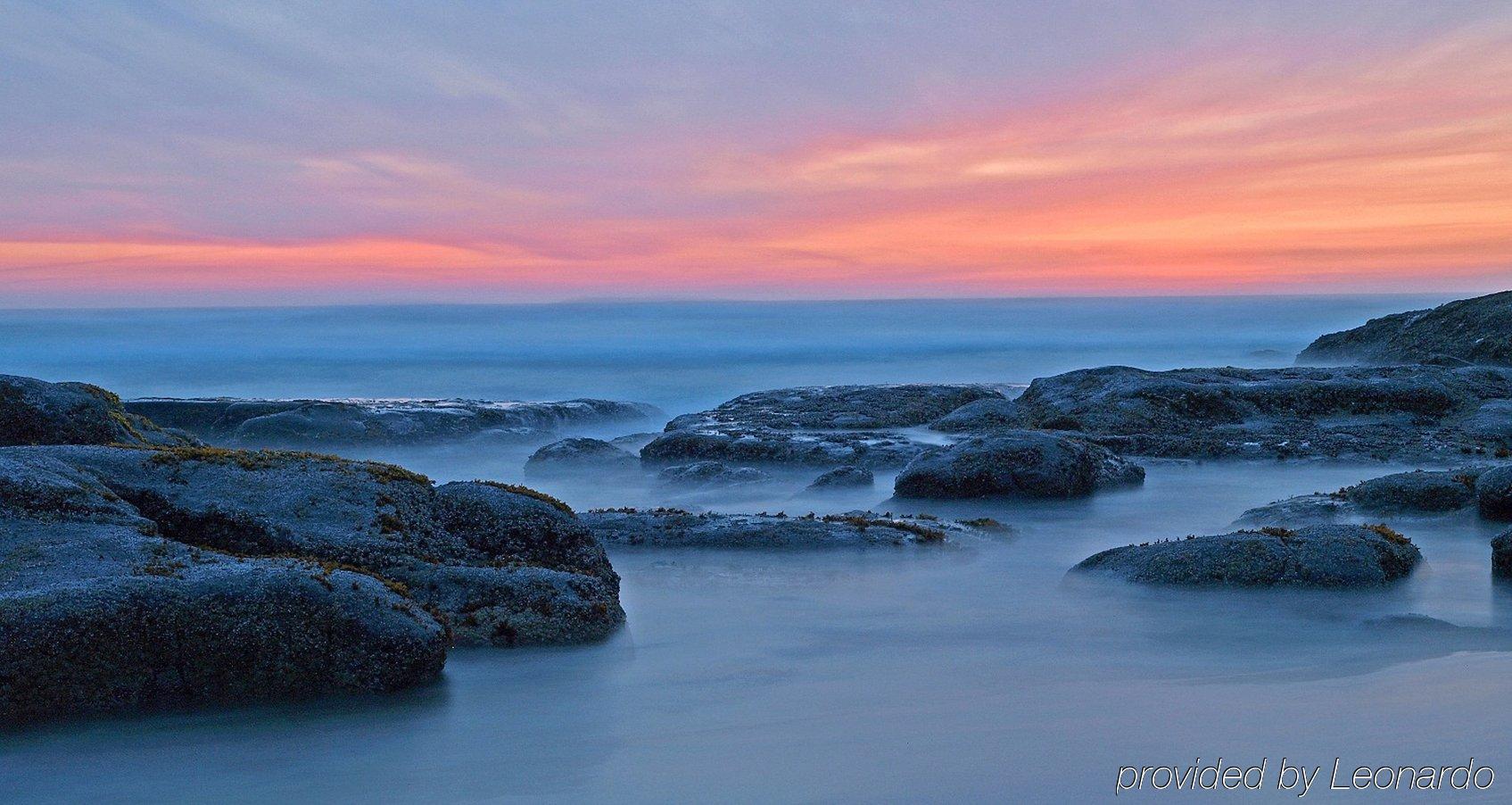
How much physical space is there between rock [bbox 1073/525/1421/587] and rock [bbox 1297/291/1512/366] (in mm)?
16619

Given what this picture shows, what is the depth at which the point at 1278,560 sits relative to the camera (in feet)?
30.5

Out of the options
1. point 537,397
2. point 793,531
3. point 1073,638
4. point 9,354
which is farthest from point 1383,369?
point 9,354

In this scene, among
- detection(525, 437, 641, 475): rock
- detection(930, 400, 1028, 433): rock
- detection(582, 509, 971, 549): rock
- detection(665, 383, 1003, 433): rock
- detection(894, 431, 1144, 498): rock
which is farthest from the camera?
detection(665, 383, 1003, 433): rock

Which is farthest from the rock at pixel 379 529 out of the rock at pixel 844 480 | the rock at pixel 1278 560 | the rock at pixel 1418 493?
the rock at pixel 1418 493

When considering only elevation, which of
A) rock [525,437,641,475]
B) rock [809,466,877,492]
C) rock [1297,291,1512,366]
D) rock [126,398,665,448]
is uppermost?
rock [1297,291,1512,366]

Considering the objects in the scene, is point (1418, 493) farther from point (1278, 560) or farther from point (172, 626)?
point (172, 626)

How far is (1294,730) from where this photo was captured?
18.7ft

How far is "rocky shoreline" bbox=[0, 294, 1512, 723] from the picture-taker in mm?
5949

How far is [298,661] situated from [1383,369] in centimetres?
2150

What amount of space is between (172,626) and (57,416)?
4916 millimetres

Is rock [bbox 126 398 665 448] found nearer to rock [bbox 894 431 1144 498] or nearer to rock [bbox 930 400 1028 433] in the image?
rock [bbox 930 400 1028 433]

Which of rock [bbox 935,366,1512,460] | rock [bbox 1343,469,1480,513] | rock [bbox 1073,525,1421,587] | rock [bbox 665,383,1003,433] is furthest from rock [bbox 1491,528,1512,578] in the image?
rock [bbox 665,383,1003,433]

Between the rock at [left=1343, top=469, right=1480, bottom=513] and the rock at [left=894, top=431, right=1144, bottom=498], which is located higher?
the rock at [left=894, top=431, right=1144, bottom=498]

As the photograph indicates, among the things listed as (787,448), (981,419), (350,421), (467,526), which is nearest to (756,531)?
(467,526)
